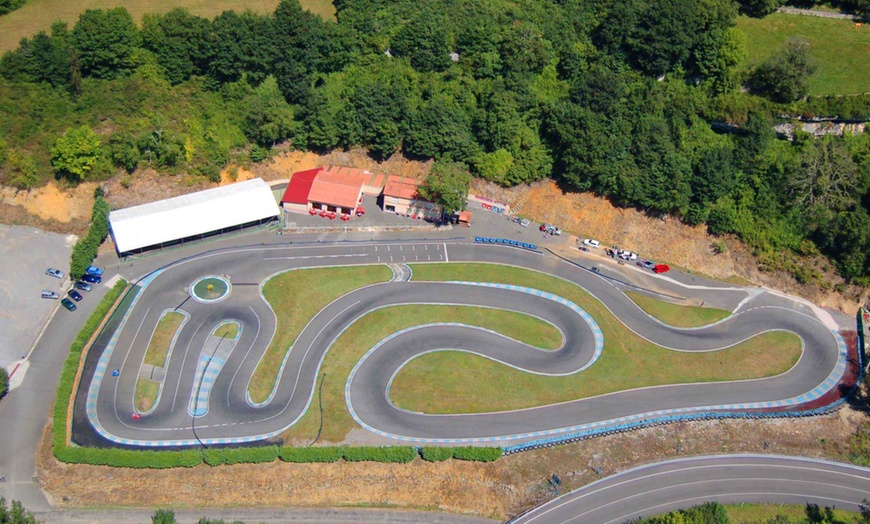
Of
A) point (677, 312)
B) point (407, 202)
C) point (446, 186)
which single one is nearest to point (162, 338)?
point (407, 202)

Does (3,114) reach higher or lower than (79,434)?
higher

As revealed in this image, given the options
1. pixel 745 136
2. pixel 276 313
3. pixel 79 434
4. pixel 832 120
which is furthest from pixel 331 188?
pixel 832 120

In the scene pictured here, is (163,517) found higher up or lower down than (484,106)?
lower down

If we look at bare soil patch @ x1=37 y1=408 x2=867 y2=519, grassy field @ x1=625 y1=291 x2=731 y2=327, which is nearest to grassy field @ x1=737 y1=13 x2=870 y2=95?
grassy field @ x1=625 y1=291 x2=731 y2=327

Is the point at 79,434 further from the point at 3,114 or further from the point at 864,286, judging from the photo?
the point at 864,286

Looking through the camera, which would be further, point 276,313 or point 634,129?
point 634,129

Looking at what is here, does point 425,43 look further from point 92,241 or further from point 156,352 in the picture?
point 156,352

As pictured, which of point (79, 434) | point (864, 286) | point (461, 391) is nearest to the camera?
point (79, 434)

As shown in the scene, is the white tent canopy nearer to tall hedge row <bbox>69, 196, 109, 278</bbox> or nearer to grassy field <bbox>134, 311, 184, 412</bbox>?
tall hedge row <bbox>69, 196, 109, 278</bbox>
